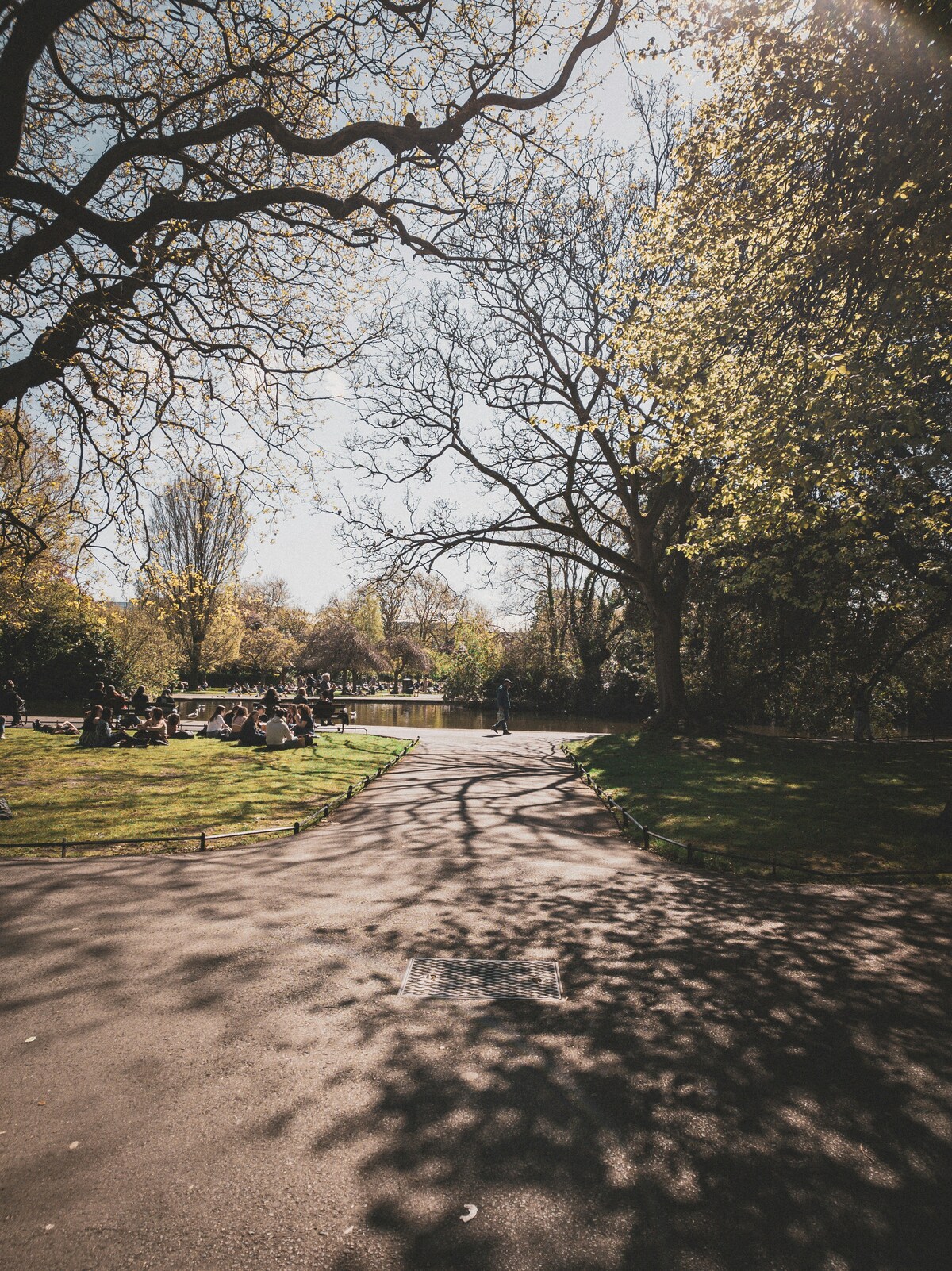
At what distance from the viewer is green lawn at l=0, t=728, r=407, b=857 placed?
945cm

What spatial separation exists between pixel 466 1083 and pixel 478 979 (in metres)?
1.26

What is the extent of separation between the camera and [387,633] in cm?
7000

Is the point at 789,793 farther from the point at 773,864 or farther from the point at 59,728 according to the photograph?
the point at 59,728

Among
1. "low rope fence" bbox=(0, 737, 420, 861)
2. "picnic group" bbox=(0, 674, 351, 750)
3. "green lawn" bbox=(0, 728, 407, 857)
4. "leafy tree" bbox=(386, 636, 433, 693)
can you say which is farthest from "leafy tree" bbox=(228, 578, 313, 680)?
"low rope fence" bbox=(0, 737, 420, 861)

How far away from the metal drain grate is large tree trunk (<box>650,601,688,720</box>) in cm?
1687

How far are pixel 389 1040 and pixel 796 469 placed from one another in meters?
11.2

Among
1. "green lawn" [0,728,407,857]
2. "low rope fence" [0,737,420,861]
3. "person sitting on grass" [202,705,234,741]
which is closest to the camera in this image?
"low rope fence" [0,737,420,861]

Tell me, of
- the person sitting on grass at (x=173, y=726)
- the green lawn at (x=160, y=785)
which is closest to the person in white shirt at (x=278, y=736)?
the green lawn at (x=160, y=785)

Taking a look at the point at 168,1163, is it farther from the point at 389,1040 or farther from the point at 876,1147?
the point at 876,1147

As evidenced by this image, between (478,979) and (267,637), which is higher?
(267,637)

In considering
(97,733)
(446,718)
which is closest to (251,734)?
(97,733)

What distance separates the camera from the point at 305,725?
19.2 metres

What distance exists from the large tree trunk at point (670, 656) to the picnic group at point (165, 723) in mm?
10982

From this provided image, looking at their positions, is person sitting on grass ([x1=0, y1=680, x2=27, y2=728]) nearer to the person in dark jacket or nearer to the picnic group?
the picnic group
